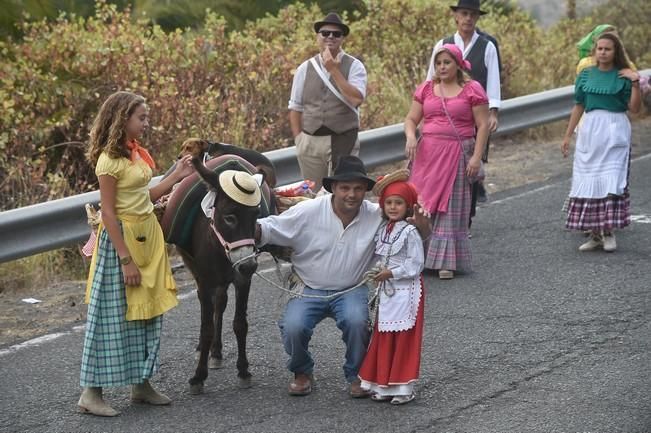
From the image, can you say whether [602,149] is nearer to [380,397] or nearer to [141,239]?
[380,397]

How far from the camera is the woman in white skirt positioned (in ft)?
32.7

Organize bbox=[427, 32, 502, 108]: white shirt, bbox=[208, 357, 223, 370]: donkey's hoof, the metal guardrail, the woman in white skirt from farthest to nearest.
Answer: bbox=[427, 32, 502, 108]: white shirt, the woman in white skirt, the metal guardrail, bbox=[208, 357, 223, 370]: donkey's hoof

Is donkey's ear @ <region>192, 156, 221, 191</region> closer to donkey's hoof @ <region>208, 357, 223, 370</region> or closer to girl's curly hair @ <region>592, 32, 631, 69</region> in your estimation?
donkey's hoof @ <region>208, 357, 223, 370</region>

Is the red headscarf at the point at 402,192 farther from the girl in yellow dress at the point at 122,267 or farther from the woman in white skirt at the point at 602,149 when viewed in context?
the woman in white skirt at the point at 602,149

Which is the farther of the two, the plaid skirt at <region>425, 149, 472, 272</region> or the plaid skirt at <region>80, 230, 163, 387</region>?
the plaid skirt at <region>425, 149, 472, 272</region>

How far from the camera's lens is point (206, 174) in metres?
6.22

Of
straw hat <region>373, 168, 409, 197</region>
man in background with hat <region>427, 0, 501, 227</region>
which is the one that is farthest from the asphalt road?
man in background with hat <region>427, 0, 501, 227</region>

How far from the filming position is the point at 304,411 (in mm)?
6410

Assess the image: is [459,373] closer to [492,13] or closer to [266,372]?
[266,372]

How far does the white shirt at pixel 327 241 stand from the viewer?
263 inches

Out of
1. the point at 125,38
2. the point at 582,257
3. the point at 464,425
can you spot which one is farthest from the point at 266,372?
the point at 125,38

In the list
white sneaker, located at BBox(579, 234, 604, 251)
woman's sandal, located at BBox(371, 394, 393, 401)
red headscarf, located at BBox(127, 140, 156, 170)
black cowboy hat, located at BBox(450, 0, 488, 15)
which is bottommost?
woman's sandal, located at BBox(371, 394, 393, 401)

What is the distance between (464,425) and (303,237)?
1289 mm

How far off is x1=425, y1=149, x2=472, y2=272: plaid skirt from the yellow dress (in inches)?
126
